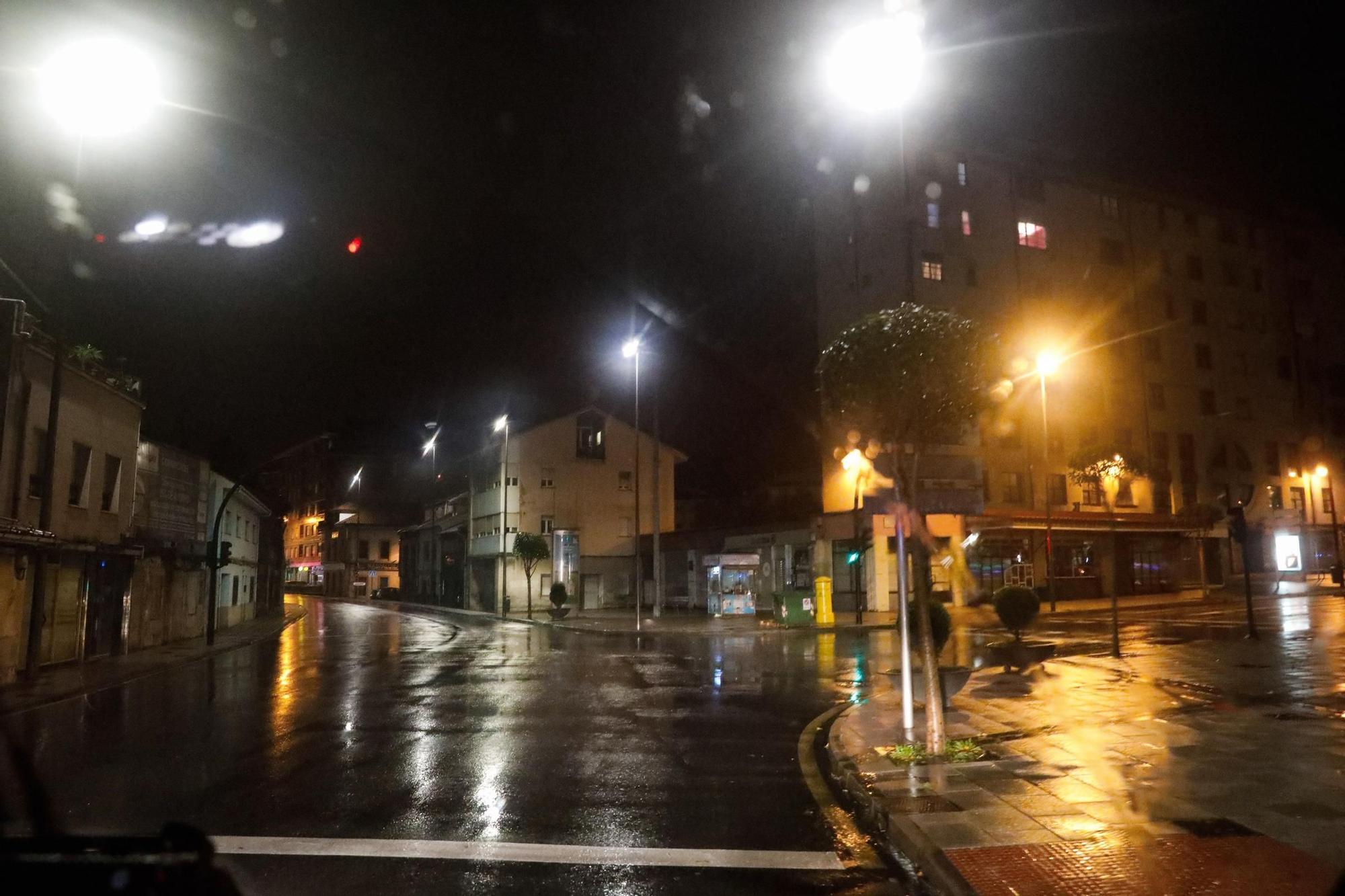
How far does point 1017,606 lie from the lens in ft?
54.4

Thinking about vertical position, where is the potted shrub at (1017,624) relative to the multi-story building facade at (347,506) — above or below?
below

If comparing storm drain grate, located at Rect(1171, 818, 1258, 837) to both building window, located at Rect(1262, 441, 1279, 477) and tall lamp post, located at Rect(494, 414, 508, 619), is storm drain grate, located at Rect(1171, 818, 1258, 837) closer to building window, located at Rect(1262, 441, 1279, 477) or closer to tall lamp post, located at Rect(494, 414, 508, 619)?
tall lamp post, located at Rect(494, 414, 508, 619)

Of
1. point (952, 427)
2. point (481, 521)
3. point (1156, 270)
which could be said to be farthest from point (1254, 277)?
point (952, 427)

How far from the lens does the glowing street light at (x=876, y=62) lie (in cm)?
973

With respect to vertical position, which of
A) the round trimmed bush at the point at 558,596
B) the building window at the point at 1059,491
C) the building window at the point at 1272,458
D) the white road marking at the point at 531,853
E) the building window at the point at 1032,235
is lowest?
the white road marking at the point at 531,853

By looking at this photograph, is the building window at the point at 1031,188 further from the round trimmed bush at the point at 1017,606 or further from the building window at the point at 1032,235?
the round trimmed bush at the point at 1017,606

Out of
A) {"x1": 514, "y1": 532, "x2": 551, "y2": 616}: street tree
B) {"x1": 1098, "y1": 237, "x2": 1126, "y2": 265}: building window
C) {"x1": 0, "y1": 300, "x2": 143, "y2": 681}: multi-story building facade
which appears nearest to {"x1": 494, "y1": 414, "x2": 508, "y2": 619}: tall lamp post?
{"x1": 514, "y1": 532, "x2": 551, "y2": 616}: street tree

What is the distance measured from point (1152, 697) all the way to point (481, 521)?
46.5 metres

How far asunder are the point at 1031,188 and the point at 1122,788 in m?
44.4

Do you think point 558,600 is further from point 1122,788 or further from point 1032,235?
point 1122,788

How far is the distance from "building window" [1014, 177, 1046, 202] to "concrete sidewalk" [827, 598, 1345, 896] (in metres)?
36.6

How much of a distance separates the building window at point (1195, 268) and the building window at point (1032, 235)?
11.4m

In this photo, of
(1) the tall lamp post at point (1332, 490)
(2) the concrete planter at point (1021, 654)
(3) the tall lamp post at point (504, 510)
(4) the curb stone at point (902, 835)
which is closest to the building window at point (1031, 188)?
(1) the tall lamp post at point (1332, 490)

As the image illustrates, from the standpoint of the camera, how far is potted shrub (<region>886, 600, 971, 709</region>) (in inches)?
415
